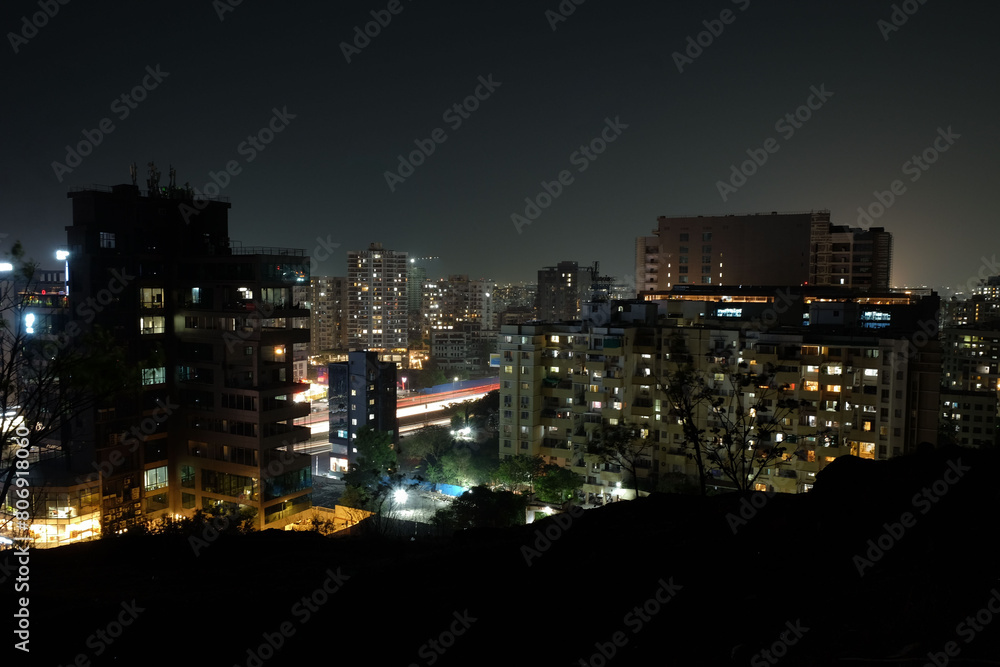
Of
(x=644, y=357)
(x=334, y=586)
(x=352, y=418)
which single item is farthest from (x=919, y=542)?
(x=352, y=418)

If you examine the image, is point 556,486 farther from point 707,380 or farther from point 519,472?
point 707,380

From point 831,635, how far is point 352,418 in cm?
3436

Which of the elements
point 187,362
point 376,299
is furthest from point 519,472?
point 376,299

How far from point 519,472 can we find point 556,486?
1943 mm

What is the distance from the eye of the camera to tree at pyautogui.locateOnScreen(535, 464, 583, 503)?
25500mm

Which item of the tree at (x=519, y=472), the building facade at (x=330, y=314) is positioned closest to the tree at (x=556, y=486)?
the tree at (x=519, y=472)

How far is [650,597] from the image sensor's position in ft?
20.7

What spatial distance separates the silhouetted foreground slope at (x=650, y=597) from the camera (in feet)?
→ 17.6

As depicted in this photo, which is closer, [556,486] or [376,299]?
[556,486]

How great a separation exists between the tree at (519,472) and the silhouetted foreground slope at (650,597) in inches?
733

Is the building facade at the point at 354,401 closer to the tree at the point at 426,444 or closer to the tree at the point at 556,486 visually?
the tree at the point at 426,444

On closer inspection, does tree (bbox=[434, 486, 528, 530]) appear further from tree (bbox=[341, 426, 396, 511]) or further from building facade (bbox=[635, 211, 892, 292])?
building facade (bbox=[635, 211, 892, 292])

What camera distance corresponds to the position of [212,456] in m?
25.3

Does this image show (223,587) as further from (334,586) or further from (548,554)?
(548,554)
